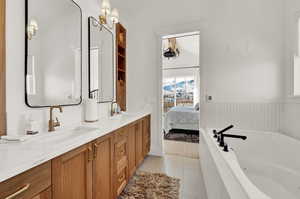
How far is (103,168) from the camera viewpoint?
133 cm

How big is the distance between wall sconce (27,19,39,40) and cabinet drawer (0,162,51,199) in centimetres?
100

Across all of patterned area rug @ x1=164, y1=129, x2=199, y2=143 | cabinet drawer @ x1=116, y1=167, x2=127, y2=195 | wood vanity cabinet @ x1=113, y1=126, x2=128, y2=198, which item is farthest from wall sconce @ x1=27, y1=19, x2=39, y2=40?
patterned area rug @ x1=164, y1=129, x2=199, y2=143

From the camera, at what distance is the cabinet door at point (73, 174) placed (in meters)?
0.89

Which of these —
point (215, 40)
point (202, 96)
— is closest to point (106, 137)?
point (202, 96)

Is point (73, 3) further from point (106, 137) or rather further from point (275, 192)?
point (275, 192)

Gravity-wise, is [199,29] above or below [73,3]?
above

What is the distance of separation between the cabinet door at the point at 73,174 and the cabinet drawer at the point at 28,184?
50 mm

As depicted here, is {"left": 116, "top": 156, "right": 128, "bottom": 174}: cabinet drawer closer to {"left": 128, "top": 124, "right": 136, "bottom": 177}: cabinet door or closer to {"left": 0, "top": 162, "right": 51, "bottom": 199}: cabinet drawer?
{"left": 128, "top": 124, "right": 136, "bottom": 177}: cabinet door

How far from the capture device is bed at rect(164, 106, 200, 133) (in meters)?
4.36

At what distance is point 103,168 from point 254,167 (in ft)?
5.97

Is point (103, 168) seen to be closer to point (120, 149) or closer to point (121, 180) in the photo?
point (120, 149)

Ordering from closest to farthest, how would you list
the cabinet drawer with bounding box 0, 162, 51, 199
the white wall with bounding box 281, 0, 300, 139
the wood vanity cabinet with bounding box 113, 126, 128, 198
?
the cabinet drawer with bounding box 0, 162, 51, 199 < the wood vanity cabinet with bounding box 113, 126, 128, 198 < the white wall with bounding box 281, 0, 300, 139

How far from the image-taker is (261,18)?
250 centimetres

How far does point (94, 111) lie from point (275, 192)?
6.67ft
